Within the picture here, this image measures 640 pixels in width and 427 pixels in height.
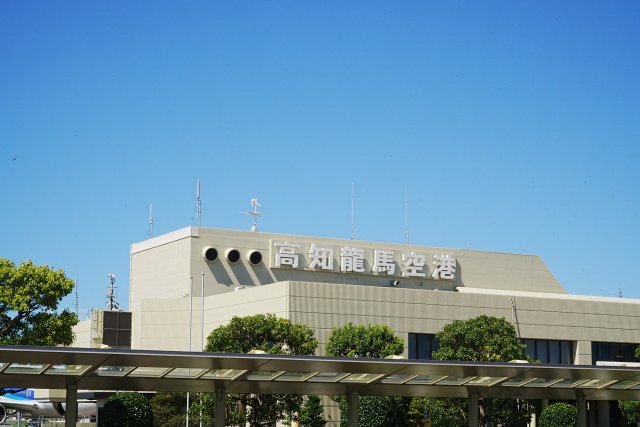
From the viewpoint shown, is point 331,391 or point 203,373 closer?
point 203,373

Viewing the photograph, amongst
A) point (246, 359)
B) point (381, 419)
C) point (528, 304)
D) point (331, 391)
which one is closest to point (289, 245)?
point (528, 304)

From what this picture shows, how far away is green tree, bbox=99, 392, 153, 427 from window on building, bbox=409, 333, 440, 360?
77.0 ft

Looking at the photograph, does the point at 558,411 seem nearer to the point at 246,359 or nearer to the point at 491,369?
the point at 491,369

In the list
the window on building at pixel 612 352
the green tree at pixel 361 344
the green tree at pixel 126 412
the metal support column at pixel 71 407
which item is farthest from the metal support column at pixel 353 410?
the window on building at pixel 612 352

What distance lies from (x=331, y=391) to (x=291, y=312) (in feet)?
91.2

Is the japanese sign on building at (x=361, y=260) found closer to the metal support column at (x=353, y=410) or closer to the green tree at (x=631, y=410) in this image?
the green tree at (x=631, y=410)

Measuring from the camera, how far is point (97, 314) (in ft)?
241

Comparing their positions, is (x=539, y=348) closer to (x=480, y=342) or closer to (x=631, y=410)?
(x=631, y=410)

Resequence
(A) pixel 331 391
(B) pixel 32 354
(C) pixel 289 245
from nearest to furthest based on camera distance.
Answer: (B) pixel 32 354 → (A) pixel 331 391 → (C) pixel 289 245

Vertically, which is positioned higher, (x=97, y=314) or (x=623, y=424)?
(x=97, y=314)

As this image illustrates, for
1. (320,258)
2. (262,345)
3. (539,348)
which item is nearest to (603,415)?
(539,348)

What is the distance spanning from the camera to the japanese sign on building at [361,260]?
67.2m

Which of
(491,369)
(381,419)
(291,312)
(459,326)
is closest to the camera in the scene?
(491,369)

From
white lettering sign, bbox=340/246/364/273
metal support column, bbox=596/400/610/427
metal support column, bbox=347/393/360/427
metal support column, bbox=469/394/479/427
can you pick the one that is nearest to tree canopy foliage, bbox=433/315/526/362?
metal support column, bbox=596/400/610/427
